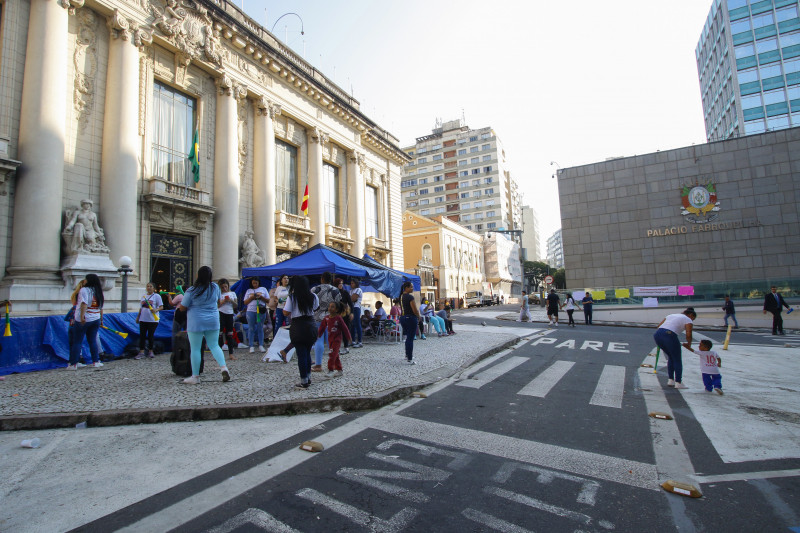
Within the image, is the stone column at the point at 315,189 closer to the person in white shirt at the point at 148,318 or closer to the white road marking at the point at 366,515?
the person in white shirt at the point at 148,318

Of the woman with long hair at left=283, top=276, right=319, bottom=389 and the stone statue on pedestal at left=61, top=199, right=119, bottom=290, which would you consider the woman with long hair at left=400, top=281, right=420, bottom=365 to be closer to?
the woman with long hair at left=283, top=276, right=319, bottom=389

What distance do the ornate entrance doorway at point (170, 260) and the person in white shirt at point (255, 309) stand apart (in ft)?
21.0

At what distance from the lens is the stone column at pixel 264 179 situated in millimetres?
18328

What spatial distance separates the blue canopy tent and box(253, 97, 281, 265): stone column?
5384 mm

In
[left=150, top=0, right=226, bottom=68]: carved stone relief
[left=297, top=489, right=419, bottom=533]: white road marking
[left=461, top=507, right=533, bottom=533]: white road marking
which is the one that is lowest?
[left=461, top=507, right=533, bottom=533]: white road marking

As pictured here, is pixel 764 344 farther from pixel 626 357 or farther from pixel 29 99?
pixel 29 99

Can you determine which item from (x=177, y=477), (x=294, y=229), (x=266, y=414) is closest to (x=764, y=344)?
(x=266, y=414)

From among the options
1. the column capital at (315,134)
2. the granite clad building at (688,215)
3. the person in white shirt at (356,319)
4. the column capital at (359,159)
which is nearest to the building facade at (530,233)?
the granite clad building at (688,215)

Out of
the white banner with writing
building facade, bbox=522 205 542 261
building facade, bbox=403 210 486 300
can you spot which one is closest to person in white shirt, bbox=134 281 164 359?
the white banner with writing

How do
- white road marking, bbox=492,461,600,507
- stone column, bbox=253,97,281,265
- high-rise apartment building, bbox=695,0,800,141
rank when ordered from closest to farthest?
white road marking, bbox=492,461,600,507 → stone column, bbox=253,97,281,265 → high-rise apartment building, bbox=695,0,800,141

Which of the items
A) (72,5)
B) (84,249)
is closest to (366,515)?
(84,249)

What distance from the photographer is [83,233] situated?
11.8 metres

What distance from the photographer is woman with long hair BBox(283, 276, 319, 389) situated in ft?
19.5

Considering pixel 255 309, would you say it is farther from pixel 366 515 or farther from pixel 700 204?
pixel 700 204
